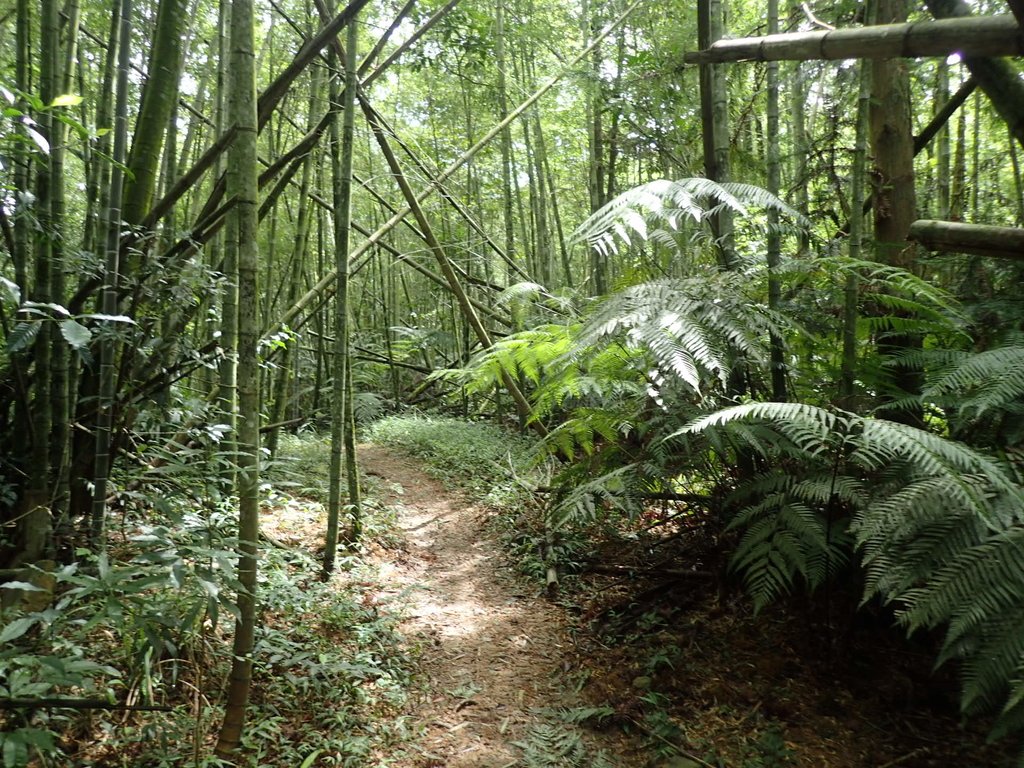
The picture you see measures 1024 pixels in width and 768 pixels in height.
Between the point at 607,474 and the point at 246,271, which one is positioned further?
the point at 607,474

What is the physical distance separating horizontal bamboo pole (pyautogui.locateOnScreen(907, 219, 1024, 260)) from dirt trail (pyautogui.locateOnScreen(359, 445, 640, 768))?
2.52m

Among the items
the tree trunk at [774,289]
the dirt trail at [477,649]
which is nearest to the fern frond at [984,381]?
the tree trunk at [774,289]

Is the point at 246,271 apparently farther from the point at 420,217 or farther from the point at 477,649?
the point at 420,217

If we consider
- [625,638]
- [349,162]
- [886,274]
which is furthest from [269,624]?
[886,274]

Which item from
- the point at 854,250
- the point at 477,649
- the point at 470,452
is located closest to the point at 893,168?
the point at 854,250

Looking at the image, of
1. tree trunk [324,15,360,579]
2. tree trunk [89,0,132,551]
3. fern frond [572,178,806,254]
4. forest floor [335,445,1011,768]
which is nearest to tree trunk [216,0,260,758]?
tree trunk [89,0,132,551]

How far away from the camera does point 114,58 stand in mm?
2898

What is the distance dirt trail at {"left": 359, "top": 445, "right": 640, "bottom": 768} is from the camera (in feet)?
8.61

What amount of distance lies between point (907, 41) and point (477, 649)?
11.1 feet

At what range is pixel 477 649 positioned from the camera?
11.1 ft

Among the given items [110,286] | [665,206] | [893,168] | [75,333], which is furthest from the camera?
[665,206]

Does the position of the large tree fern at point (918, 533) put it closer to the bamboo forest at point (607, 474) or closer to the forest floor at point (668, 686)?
the bamboo forest at point (607, 474)

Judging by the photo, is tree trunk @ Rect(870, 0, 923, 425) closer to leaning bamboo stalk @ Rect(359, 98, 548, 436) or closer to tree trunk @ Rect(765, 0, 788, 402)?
tree trunk @ Rect(765, 0, 788, 402)

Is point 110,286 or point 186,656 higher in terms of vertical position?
point 110,286
